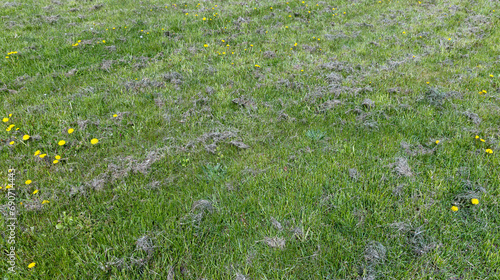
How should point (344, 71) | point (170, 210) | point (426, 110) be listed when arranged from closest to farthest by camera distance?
1. point (170, 210)
2. point (426, 110)
3. point (344, 71)

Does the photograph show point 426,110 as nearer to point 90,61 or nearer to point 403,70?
point 403,70

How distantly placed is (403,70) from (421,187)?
3.66m

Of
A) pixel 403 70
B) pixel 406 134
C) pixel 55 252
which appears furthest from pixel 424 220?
pixel 403 70

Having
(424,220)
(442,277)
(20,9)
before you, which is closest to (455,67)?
(424,220)

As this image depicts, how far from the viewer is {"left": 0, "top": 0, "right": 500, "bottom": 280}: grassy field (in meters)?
2.69

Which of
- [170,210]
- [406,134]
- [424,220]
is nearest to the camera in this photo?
[424,220]

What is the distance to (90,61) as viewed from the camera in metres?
6.38

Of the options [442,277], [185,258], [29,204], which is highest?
[29,204]

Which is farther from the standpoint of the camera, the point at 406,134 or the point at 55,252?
the point at 406,134

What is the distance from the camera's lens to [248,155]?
397 cm

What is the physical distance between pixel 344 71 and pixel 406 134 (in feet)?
7.52

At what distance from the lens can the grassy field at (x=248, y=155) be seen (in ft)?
8.82

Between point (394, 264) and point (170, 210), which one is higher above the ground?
point (170, 210)

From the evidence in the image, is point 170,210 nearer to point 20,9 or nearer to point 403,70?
point 403,70
